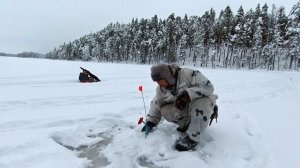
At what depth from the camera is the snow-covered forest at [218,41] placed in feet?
192

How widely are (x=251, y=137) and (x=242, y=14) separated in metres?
69.1

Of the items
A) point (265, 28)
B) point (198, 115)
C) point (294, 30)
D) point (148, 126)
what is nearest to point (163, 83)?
point (198, 115)

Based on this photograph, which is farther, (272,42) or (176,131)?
(272,42)

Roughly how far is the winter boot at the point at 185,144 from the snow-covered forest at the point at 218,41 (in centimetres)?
4853

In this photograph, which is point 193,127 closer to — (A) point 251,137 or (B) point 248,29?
(A) point 251,137

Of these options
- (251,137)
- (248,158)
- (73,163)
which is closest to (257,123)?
(251,137)

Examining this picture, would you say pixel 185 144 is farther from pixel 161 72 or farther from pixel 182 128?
pixel 161 72

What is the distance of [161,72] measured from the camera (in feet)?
11.5

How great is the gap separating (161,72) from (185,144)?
0.99m

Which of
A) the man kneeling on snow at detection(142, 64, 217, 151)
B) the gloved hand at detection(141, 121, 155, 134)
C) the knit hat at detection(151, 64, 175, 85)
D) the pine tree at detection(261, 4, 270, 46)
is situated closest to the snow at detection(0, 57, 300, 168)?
the gloved hand at detection(141, 121, 155, 134)

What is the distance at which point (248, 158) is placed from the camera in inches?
131

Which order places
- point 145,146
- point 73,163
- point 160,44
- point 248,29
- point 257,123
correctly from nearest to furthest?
point 73,163 → point 145,146 → point 257,123 → point 248,29 → point 160,44

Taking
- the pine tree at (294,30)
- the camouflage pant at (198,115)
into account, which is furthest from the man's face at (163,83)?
the pine tree at (294,30)

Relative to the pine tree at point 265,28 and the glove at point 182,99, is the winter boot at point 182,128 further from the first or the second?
the pine tree at point 265,28
